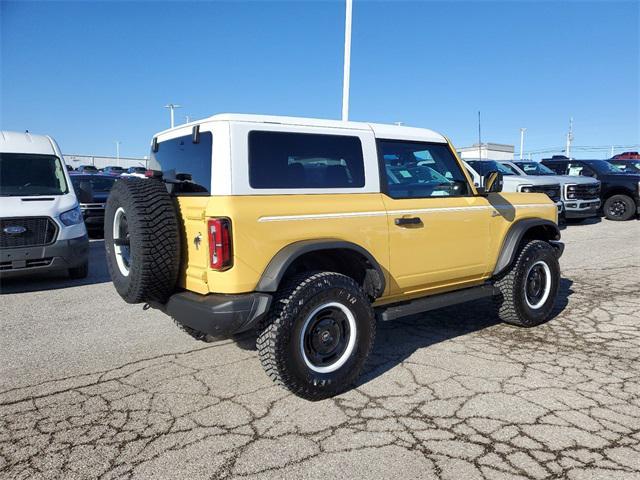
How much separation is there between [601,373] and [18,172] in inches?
310

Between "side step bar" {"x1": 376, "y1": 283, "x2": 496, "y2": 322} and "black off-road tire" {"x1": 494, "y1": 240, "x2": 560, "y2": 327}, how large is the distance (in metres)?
0.17

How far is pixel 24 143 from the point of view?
7.79 metres

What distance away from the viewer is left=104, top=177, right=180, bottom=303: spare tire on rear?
334cm

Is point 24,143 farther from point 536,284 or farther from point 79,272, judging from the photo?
point 536,284

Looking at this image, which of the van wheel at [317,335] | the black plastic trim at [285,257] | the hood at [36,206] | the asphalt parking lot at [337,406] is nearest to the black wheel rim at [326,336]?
the van wheel at [317,335]

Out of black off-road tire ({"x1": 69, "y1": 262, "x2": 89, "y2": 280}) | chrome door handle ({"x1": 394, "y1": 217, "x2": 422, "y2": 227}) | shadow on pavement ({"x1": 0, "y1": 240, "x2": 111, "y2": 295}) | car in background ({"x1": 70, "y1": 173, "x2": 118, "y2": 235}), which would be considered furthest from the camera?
car in background ({"x1": 70, "y1": 173, "x2": 118, "y2": 235})

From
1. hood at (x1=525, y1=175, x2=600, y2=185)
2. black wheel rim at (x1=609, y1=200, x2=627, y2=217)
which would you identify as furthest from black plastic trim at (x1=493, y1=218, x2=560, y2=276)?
black wheel rim at (x1=609, y1=200, x2=627, y2=217)

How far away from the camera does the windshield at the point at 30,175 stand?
24.0 ft

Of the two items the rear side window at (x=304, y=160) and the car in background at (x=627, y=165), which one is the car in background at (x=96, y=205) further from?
the car in background at (x=627, y=165)

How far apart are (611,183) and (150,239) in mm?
15805

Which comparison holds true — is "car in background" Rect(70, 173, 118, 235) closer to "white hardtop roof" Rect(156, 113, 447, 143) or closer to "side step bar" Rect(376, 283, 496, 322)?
"white hardtop roof" Rect(156, 113, 447, 143)

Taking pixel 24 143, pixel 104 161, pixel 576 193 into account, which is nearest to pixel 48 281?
pixel 24 143

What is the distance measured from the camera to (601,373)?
12.6ft

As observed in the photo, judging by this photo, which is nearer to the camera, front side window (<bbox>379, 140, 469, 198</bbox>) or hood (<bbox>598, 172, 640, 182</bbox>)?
front side window (<bbox>379, 140, 469, 198</bbox>)
